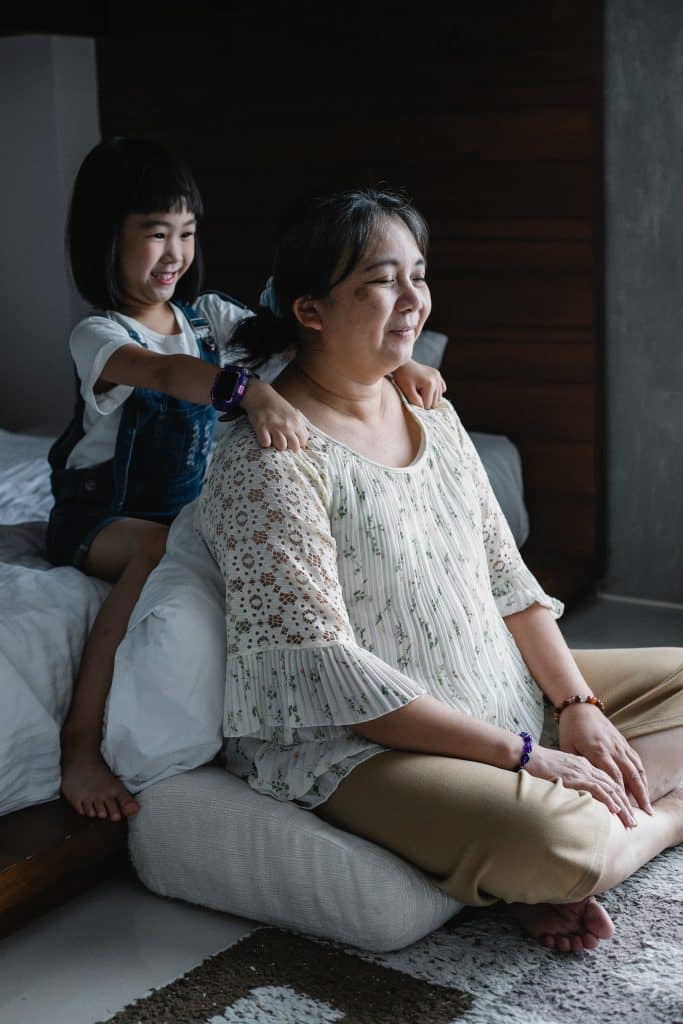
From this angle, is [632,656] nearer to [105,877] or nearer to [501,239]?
[105,877]

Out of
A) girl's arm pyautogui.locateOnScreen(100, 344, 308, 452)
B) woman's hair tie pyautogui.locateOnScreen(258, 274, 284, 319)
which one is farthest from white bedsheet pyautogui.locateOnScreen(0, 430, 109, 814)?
woman's hair tie pyautogui.locateOnScreen(258, 274, 284, 319)

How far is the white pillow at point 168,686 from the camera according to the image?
206 centimetres

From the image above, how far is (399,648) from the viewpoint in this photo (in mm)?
2051

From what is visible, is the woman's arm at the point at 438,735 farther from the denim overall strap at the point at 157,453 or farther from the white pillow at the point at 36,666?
the denim overall strap at the point at 157,453

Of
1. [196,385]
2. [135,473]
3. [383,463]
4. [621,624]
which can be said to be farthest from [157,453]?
[621,624]

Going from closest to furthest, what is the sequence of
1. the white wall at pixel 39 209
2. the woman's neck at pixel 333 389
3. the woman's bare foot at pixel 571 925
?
the woman's bare foot at pixel 571 925
the woman's neck at pixel 333 389
the white wall at pixel 39 209

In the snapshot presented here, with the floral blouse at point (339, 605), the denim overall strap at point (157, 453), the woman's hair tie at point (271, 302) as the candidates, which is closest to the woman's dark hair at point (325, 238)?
the woman's hair tie at point (271, 302)

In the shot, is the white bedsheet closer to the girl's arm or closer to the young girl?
the young girl

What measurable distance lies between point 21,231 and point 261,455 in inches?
102

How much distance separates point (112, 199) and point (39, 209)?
1905 millimetres

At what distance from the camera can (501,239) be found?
3529 millimetres

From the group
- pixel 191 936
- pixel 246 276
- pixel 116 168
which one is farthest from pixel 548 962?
pixel 246 276

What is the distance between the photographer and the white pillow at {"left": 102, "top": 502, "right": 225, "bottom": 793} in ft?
6.77

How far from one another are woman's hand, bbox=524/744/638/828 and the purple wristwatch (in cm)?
69
